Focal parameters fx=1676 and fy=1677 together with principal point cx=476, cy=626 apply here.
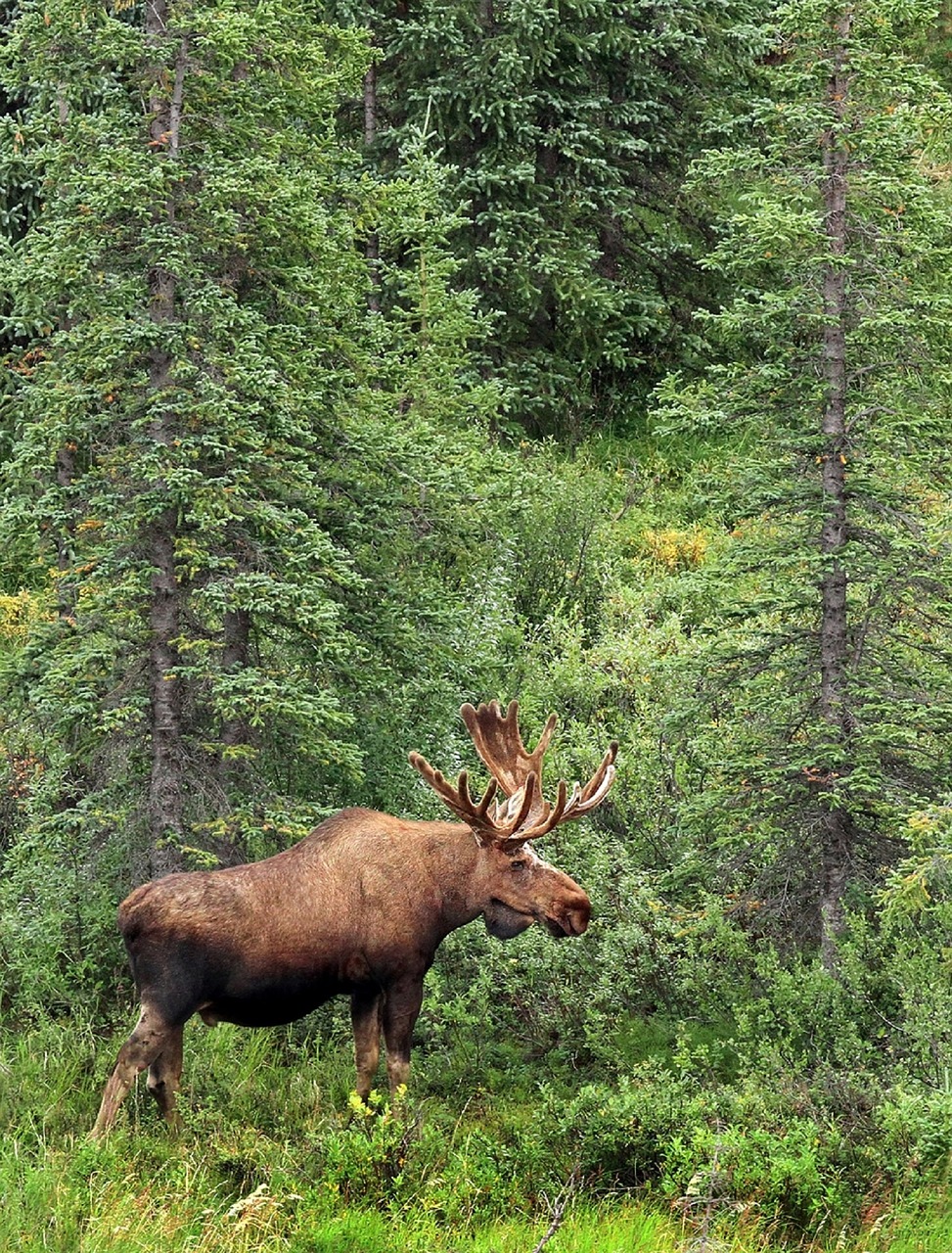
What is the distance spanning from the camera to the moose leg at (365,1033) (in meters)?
9.02

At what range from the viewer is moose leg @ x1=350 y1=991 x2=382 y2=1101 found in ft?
29.6

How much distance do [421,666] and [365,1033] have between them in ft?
8.34

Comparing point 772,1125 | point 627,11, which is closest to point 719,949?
point 772,1125

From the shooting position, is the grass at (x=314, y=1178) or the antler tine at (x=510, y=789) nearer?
the grass at (x=314, y=1178)

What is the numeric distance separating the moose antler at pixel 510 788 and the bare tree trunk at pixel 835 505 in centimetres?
142

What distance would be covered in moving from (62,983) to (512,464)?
18.2 ft

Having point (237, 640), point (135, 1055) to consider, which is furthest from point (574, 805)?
point (135, 1055)

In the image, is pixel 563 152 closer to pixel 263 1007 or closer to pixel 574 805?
pixel 574 805

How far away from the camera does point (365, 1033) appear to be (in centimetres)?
906

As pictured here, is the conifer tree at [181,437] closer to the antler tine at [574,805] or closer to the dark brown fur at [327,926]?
the dark brown fur at [327,926]

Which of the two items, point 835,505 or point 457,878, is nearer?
point 457,878

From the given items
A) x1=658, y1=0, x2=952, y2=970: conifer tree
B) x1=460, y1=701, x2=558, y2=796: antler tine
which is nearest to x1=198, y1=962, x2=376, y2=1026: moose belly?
x1=460, y1=701, x2=558, y2=796: antler tine

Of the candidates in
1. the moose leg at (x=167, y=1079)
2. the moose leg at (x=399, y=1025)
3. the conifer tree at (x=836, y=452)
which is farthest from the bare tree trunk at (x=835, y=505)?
the moose leg at (x=167, y=1079)

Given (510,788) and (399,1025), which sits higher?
(510,788)
